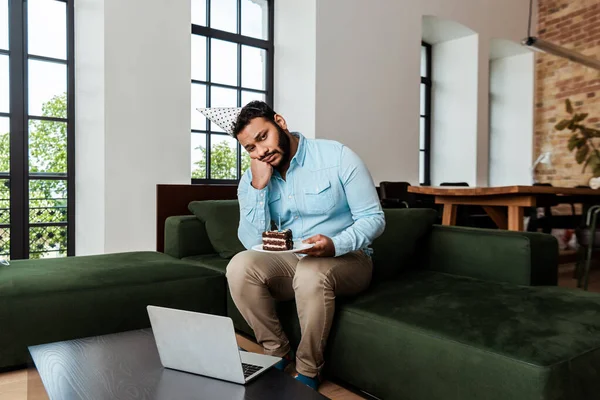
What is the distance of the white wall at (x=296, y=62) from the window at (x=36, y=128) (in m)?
1.92

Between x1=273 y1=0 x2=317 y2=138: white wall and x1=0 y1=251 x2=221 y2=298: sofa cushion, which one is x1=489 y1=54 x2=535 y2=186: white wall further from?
x1=0 y1=251 x2=221 y2=298: sofa cushion

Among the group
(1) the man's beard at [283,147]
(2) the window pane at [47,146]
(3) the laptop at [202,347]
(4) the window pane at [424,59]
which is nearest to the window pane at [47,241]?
(2) the window pane at [47,146]

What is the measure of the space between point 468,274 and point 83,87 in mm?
3059

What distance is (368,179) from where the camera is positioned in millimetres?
1848

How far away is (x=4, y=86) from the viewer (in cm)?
351

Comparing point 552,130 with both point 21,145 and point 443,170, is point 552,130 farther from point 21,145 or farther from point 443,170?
point 21,145

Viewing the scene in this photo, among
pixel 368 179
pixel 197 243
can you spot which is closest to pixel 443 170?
pixel 197 243

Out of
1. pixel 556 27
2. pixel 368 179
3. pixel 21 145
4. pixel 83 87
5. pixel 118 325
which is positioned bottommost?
pixel 118 325

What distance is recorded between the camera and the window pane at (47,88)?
3627mm

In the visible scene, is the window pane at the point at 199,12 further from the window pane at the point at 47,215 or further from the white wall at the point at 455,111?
the white wall at the point at 455,111

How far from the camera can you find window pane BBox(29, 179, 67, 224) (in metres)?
3.65

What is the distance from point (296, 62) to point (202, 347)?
3947 millimetres

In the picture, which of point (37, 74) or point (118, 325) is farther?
point (37, 74)

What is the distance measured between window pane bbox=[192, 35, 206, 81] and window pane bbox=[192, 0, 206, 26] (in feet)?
0.43
